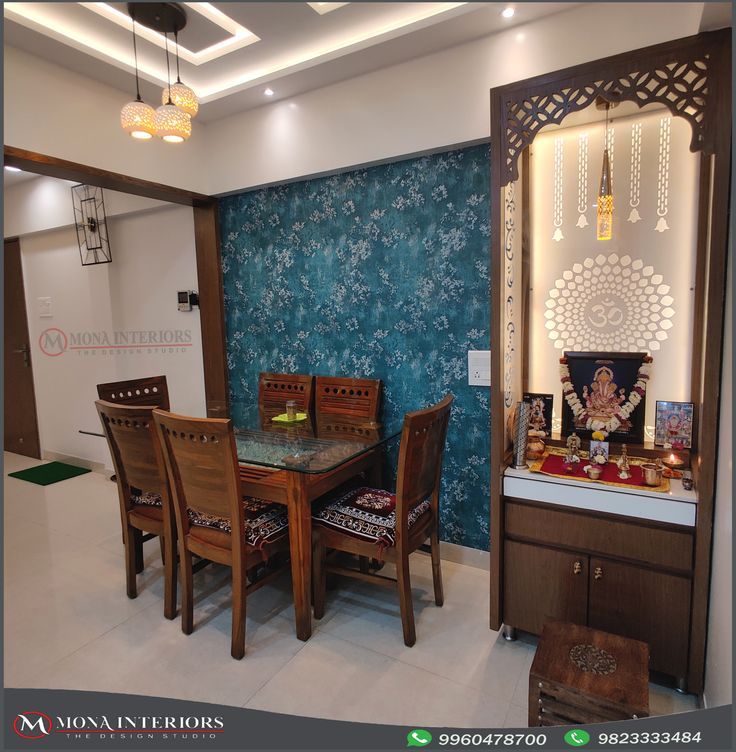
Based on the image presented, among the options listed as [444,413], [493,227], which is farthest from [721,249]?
[444,413]

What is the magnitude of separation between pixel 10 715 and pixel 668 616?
2.11 meters

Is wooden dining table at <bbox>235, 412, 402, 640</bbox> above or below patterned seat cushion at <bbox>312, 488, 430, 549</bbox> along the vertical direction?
above

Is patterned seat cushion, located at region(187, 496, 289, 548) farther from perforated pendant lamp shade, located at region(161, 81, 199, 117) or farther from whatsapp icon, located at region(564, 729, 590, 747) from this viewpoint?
perforated pendant lamp shade, located at region(161, 81, 199, 117)

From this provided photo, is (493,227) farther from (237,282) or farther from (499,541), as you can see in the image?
(237,282)

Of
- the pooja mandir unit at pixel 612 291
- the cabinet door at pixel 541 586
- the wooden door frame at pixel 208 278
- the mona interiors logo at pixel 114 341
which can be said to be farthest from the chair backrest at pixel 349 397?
the mona interiors logo at pixel 114 341

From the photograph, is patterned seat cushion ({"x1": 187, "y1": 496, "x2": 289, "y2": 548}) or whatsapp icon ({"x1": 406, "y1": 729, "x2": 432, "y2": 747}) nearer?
whatsapp icon ({"x1": 406, "y1": 729, "x2": 432, "y2": 747})

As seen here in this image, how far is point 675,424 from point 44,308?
207 inches

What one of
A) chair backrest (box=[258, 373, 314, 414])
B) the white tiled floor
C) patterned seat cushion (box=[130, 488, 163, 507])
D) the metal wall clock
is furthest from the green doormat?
chair backrest (box=[258, 373, 314, 414])

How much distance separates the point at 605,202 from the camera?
84.0 inches

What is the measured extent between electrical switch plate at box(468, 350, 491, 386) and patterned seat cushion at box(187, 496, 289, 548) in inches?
46.5

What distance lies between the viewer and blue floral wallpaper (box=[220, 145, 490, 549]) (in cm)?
256

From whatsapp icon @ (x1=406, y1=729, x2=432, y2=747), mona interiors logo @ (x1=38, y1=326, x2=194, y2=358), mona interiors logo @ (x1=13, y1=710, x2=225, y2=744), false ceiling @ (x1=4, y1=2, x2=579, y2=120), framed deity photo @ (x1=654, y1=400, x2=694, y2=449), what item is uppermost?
false ceiling @ (x1=4, y1=2, x2=579, y2=120)

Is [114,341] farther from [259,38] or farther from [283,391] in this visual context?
[259,38]

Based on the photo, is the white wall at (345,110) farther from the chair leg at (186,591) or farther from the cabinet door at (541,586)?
the chair leg at (186,591)
